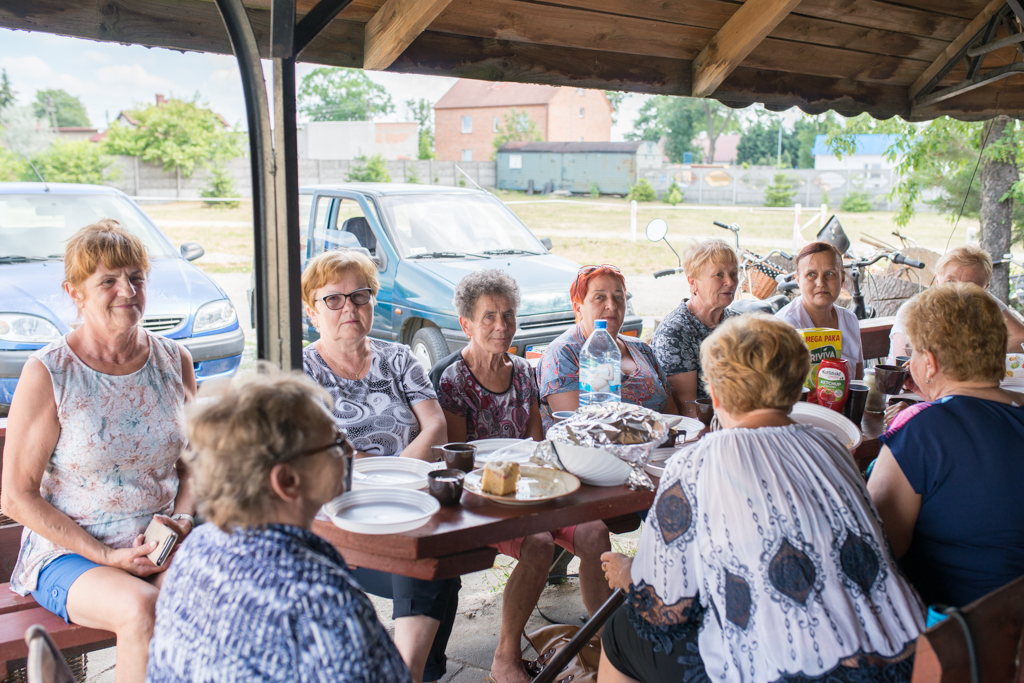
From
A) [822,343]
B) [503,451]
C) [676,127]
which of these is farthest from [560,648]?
[676,127]

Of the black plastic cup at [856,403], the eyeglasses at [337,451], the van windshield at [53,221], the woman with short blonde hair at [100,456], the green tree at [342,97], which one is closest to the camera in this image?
the eyeglasses at [337,451]

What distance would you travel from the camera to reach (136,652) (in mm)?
1971

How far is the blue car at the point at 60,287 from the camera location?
530 centimetres

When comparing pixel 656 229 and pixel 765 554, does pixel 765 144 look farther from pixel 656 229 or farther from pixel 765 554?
pixel 765 554

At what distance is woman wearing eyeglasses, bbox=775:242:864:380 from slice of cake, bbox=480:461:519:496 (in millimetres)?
2249

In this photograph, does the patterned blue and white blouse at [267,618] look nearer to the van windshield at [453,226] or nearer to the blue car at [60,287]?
the blue car at [60,287]

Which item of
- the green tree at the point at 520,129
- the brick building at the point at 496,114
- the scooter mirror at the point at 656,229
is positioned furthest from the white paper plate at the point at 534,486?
the brick building at the point at 496,114

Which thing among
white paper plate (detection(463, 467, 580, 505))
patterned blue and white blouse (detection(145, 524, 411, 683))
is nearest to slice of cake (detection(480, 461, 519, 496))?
white paper plate (detection(463, 467, 580, 505))

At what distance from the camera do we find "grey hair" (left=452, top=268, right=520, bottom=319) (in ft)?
9.75

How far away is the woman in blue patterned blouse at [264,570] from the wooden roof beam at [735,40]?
341 cm

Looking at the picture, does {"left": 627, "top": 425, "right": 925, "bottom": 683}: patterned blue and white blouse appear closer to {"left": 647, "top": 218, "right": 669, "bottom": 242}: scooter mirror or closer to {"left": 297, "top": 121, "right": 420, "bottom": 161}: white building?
{"left": 647, "top": 218, "right": 669, "bottom": 242}: scooter mirror

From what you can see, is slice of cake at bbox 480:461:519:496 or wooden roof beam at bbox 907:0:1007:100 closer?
slice of cake at bbox 480:461:519:496

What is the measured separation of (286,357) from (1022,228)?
10266 mm

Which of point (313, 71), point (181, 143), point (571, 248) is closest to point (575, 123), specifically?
point (313, 71)
